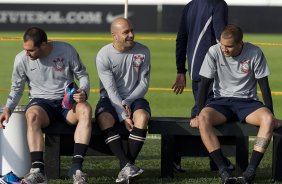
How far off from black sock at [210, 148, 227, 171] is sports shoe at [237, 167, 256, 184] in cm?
18

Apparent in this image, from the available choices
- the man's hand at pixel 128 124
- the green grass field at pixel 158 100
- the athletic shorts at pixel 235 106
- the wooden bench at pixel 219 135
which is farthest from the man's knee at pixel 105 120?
the athletic shorts at pixel 235 106

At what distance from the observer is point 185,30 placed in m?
9.84

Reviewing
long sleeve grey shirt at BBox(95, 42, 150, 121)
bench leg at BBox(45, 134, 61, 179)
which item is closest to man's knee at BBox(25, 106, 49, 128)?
bench leg at BBox(45, 134, 61, 179)

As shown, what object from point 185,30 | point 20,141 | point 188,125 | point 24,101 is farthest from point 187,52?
point 24,101

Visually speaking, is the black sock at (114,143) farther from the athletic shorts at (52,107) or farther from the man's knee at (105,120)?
the athletic shorts at (52,107)

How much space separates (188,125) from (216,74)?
1.65 feet

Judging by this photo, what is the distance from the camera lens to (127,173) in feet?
28.8

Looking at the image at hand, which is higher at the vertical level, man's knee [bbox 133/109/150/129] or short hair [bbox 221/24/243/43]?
short hair [bbox 221/24/243/43]

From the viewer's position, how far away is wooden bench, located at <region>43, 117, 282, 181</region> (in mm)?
9086

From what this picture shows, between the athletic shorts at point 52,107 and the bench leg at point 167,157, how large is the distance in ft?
2.98

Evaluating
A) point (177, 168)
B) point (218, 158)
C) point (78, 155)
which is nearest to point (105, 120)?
point (78, 155)

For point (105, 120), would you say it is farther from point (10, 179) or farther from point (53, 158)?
point (10, 179)

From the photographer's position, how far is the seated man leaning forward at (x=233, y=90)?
8859 mm

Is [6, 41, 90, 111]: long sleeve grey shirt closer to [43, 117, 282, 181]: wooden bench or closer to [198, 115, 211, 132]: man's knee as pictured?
[43, 117, 282, 181]: wooden bench
